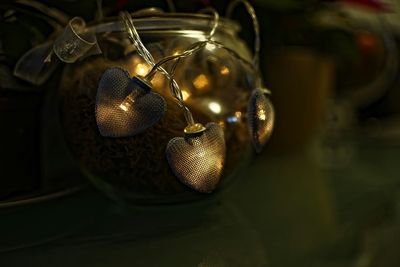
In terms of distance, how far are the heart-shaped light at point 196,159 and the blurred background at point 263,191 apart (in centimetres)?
7

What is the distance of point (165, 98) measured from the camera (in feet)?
1.21

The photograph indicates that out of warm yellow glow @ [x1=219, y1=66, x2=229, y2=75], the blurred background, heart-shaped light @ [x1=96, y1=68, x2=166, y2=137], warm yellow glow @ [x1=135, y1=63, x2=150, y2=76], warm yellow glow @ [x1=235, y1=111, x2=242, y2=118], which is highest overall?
heart-shaped light @ [x1=96, y1=68, x2=166, y2=137]

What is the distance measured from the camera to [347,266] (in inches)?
13.3

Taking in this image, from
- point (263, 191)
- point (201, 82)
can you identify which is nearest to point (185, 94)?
point (201, 82)

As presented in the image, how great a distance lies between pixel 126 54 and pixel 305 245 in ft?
0.64

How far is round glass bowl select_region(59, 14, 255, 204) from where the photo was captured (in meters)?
0.39

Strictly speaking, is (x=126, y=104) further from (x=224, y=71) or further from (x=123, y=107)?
(x=224, y=71)

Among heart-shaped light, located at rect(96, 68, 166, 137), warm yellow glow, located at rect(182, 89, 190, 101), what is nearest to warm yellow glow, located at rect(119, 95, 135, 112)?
heart-shaped light, located at rect(96, 68, 166, 137)

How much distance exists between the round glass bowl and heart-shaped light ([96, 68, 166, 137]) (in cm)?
7

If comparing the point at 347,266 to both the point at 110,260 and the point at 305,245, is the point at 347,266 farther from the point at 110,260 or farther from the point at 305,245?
the point at 110,260

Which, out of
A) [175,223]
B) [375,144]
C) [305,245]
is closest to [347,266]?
[305,245]

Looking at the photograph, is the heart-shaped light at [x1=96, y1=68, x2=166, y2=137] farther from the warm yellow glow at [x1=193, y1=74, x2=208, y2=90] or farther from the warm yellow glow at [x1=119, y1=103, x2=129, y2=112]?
the warm yellow glow at [x1=193, y1=74, x2=208, y2=90]

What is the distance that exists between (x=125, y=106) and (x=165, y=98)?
0.08 metres

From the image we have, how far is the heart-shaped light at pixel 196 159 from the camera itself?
1.00ft
